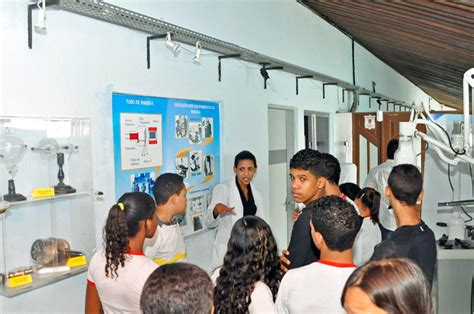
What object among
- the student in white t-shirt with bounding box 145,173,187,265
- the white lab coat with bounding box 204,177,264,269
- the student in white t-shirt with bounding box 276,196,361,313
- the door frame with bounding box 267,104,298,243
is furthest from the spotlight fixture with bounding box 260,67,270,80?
the student in white t-shirt with bounding box 276,196,361,313

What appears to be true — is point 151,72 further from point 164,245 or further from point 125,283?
point 125,283

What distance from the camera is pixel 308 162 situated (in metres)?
2.30

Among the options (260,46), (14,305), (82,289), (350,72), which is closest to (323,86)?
(350,72)

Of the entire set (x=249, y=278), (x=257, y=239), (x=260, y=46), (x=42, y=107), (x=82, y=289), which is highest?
(x=260, y=46)

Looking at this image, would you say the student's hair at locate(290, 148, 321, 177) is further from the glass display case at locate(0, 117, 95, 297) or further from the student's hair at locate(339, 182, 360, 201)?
the glass display case at locate(0, 117, 95, 297)

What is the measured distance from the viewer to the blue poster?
2570 mm

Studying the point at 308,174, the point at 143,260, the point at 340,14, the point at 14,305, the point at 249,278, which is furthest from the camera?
the point at 340,14

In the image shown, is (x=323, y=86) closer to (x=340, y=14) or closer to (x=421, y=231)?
(x=340, y=14)

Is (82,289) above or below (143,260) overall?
below

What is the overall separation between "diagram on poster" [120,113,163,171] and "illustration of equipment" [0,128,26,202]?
65cm

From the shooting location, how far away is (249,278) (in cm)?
156

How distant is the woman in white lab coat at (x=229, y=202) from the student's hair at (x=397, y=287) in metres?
2.22

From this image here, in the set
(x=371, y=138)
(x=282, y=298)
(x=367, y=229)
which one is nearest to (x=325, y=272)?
(x=282, y=298)

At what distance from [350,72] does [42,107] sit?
5557 millimetres
